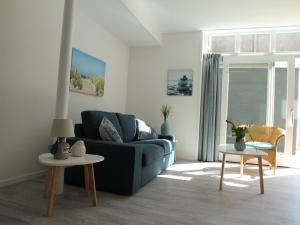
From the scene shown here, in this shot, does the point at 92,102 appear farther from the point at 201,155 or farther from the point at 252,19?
the point at 252,19

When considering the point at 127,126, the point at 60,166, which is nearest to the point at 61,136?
the point at 60,166

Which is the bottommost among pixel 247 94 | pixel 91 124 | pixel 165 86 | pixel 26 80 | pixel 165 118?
pixel 91 124

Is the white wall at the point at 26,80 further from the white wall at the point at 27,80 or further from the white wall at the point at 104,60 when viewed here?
the white wall at the point at 104,60

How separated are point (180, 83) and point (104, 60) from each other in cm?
167

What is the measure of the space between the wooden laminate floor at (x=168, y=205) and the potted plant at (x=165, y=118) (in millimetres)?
1555

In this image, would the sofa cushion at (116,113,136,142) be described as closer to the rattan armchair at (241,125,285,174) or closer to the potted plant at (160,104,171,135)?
the potted plant at (160,104,171,135)

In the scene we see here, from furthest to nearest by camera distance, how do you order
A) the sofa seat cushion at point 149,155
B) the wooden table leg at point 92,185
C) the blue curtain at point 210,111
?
the blue curtain at point 210,111, the sofa seat cushion at point 149,155, the wooden table leg at point 92,185

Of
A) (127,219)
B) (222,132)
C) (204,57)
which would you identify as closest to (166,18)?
(204,57)

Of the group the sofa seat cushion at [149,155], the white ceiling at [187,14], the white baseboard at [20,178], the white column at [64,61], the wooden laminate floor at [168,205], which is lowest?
the wooden laminate floor at [168,205]

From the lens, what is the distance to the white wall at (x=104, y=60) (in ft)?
12.7

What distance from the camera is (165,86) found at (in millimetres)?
5406

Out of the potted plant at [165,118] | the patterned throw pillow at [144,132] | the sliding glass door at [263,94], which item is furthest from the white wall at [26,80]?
the sliding glass door at [263,94]

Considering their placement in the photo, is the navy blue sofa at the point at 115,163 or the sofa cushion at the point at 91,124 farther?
the sofa cushion at the point at 91,124

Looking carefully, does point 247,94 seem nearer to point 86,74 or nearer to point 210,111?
point 210,111
